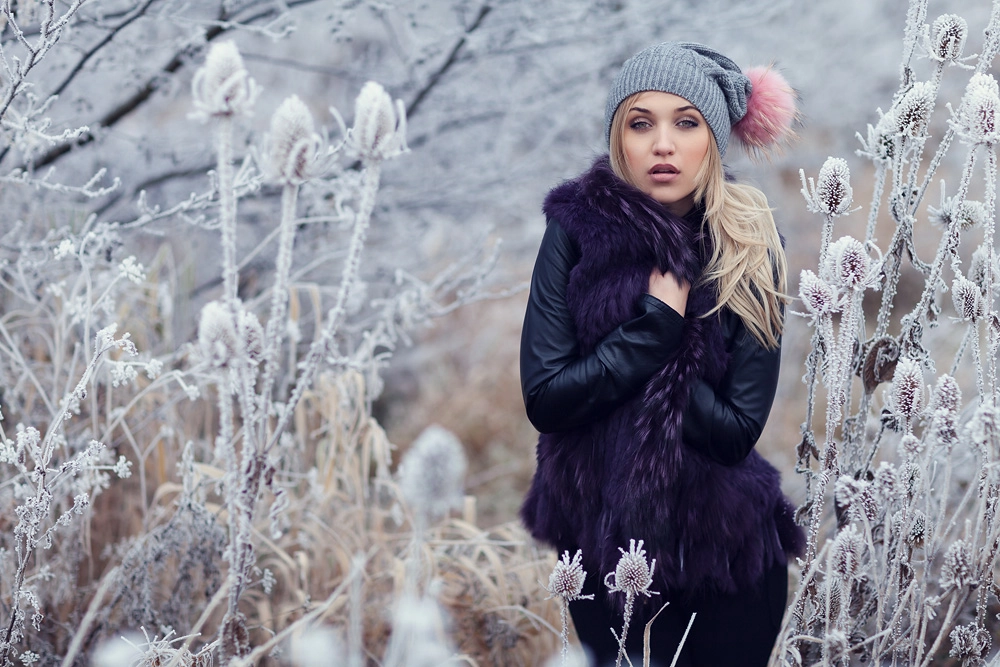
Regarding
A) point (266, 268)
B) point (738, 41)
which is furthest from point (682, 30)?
point (266, 268)

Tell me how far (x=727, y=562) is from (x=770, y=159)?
3.33ft

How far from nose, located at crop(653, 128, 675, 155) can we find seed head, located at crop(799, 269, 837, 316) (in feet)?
1.50

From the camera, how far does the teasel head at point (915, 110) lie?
1.83 metres

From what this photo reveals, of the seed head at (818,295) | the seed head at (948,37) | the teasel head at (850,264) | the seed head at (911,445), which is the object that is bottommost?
the seed head at (911,445)

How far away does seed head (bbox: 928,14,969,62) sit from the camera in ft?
5.79

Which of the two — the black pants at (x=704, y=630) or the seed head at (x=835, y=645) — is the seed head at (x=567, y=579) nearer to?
the black pants at (x=704, y=630)

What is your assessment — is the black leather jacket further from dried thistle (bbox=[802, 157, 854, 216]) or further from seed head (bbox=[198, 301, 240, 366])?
seed head (bbox=[198, 301, 240, 366])

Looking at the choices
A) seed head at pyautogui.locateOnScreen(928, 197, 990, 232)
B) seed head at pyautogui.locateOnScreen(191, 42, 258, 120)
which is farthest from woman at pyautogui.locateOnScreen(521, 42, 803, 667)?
seed head at pyautogui.locateOnScreen(191, 42, 258, 120)

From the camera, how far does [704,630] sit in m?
1.90

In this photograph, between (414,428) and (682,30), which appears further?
(414,428)

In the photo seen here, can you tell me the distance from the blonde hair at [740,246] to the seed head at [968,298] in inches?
13.5

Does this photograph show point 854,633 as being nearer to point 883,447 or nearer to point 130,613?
point 883,447

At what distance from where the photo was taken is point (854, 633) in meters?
1.89

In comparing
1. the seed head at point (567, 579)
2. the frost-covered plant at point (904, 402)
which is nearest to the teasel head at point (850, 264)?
the frost-covered plant at point (904, 402)
